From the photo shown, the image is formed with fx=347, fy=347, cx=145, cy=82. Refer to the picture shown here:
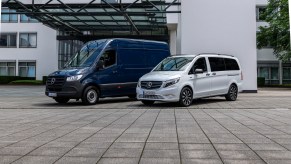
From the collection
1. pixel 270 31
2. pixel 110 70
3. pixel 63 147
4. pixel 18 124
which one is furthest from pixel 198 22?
pixel 63 147

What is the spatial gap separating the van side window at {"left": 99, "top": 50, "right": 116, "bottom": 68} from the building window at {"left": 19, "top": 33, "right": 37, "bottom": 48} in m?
30.9

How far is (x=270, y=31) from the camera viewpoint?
3080cm

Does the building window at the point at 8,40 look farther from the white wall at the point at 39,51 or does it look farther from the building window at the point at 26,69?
the building window at the point at 26,69

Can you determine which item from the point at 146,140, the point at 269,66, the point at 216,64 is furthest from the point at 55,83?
the point at 269,66

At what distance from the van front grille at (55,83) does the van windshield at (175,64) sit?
3.54m

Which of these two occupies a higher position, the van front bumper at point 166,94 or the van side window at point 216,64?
the van side window at point 216,64

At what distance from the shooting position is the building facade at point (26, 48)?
136 feet

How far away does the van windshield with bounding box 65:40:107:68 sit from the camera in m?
13.2

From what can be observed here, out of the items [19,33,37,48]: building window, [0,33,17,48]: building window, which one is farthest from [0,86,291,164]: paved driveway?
[0,33,17,48]: building window

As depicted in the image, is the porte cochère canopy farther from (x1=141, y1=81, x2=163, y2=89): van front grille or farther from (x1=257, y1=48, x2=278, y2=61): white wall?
(x1=257, y1=48, x2=278, y2=61): white wall

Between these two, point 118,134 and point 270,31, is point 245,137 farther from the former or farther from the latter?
point 270,31

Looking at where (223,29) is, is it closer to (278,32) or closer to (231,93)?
(231,93)

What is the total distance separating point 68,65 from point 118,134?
8.22 m

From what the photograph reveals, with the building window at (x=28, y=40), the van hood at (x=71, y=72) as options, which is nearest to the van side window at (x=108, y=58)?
the van hood at (x=71, y=72)
